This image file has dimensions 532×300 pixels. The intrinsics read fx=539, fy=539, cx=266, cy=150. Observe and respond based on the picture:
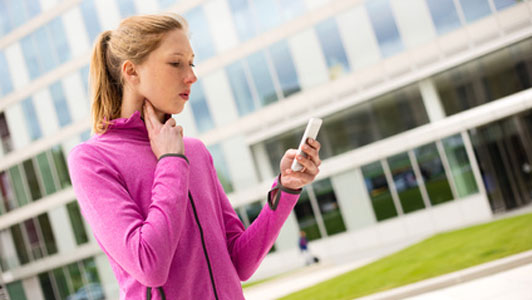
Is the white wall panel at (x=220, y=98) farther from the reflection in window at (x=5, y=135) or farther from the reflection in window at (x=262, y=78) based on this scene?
the reflection in window at (x=5, y=135)

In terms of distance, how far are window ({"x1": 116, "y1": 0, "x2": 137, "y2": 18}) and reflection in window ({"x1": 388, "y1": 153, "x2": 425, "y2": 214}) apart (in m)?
13.3

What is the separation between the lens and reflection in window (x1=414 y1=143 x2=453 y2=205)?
18.4 m

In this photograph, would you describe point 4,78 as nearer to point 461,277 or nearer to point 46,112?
point 46,112

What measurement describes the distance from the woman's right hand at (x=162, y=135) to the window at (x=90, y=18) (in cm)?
2620

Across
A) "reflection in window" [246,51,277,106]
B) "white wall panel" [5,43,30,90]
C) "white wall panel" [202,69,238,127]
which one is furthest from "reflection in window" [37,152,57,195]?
"reflection in window" [246,51,277,106]

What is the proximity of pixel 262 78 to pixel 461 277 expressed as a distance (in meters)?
14.2

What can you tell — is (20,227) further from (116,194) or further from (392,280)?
(116,194)

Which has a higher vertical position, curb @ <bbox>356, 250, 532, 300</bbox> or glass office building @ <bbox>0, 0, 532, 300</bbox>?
glass office building @ <bbox>0, 0, 532, 300</bbox>

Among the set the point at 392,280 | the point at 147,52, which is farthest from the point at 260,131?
the point at 147,52

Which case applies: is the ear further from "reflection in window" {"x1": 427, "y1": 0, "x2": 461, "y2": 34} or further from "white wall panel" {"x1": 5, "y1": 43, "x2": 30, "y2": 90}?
"white wall panel" {"x1": 5, "y1": 43, "x2": 30, "y2": 90}

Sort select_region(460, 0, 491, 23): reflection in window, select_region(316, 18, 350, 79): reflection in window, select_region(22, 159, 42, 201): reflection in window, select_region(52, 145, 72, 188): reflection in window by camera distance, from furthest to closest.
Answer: select_region(22, 159, 42, 201): reflection in window, select_region(52, 145, 72, 188): reflection in window, select_region(316, 18, 350, 79): reflection in window, select_region(460, 0, 491, 23): reflection in window

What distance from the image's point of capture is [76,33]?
26.9 metres

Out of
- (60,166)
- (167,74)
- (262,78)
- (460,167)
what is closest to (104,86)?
(167,74)

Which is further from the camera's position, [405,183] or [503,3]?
[405,183]
